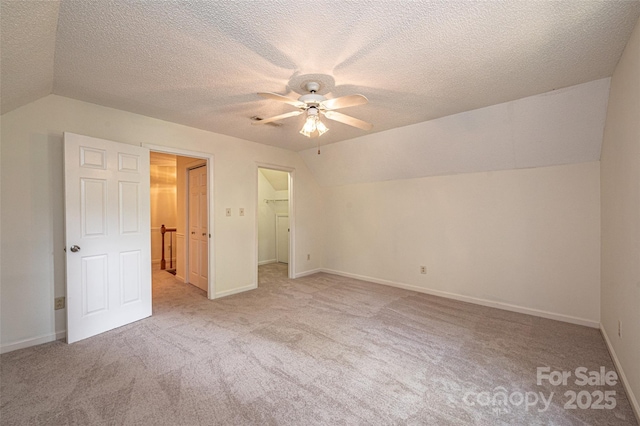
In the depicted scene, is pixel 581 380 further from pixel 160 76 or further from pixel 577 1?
pixel 160 76

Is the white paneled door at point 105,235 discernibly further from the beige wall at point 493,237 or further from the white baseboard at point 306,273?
the beige wall at point 493,237

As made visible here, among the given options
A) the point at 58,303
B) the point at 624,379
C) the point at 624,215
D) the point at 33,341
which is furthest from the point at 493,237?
the point at 33,341

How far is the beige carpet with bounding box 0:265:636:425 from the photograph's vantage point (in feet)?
5.49

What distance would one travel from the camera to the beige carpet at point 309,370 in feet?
5.49

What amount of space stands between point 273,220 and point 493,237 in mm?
4677

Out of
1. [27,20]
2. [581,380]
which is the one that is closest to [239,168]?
[27,20]

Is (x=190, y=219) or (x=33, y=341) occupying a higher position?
(x=190, y=219)

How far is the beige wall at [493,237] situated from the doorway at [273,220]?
205cm

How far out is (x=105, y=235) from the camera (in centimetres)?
278

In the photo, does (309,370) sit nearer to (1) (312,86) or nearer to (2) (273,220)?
(1) (312,86)

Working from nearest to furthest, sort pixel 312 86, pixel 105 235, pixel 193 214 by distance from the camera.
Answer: pixel 312 86 → pixel 105 235 → pixel 193 214

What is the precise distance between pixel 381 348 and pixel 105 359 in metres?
2.41

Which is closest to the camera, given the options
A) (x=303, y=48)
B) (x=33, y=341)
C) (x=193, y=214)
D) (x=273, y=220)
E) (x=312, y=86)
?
(x=303, y=48)

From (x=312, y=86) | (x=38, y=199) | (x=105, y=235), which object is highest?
(x=312, y=86)
